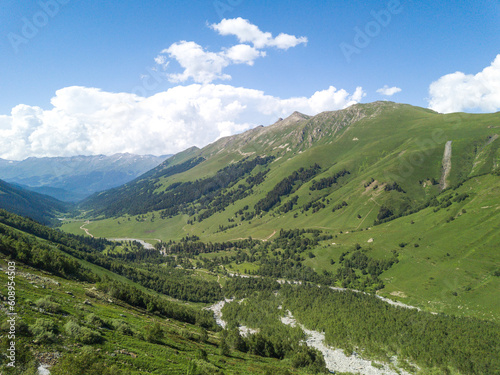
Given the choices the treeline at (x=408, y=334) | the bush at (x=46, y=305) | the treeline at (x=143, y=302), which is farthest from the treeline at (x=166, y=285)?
the bush at (x=46, y=305)

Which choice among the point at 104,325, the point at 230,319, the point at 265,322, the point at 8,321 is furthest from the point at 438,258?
the point at 8,321

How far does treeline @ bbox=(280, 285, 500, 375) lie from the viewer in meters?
77.1

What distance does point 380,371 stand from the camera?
7850cm

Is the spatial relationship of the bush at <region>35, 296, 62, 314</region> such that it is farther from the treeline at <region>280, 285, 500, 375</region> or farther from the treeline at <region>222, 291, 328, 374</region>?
the treeline at <region>280, 285, 500, 375</region>

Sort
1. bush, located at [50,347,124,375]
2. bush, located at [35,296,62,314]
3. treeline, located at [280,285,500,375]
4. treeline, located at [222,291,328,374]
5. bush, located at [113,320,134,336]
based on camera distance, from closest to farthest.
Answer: bush, located at [50,347,124,375] → bush, located at [35,296,62,314] → bush, located at [113,320,134,336] → treeline, located at [222,291,328,374] → treeline, located at [280,285,500,375]

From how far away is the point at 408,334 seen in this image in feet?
298

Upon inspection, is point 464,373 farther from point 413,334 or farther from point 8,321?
point 8,321

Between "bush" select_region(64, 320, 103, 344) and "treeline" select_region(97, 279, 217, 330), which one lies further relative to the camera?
"treeline" select_region(97, 279, 217, 330)

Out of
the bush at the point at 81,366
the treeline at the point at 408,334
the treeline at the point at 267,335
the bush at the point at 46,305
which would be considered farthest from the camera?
the treeline at the point at 408,334

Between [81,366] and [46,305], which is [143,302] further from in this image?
[81,366]

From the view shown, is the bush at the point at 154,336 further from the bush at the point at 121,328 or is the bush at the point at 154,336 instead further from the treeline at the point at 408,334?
the treeline at the point at 408,334

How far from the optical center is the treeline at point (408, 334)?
7706cm

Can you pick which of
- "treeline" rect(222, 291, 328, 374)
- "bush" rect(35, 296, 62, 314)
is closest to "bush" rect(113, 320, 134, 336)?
"bush" rect(35, 296, 62, 314)

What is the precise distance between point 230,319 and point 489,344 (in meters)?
101
